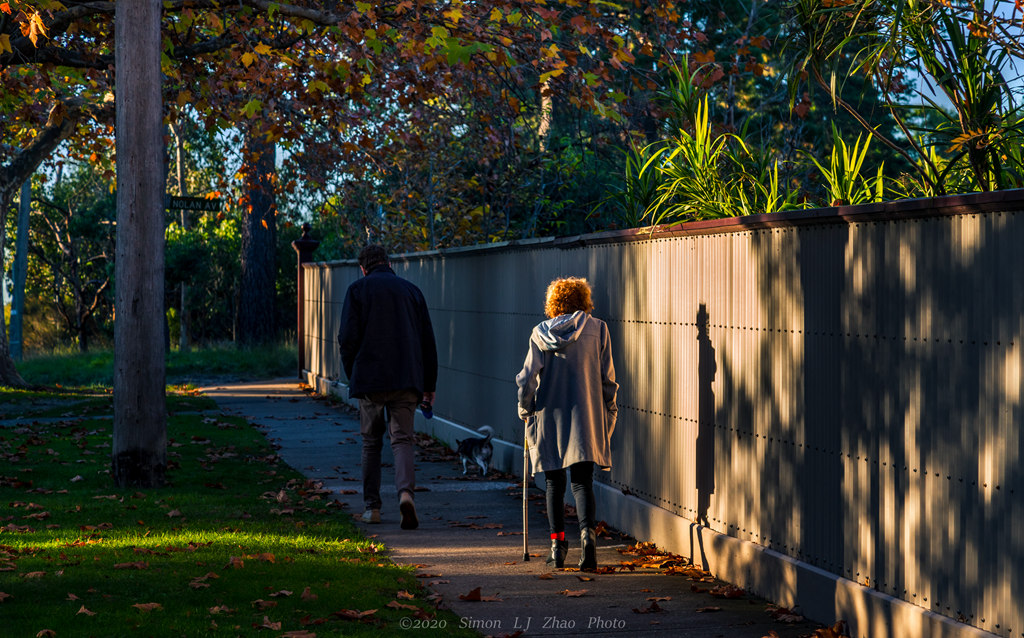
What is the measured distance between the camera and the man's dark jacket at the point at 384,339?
9.44 metres

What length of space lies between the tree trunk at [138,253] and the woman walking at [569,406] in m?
4.43

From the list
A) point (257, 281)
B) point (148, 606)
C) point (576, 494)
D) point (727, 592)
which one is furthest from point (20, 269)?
point (727, 592)

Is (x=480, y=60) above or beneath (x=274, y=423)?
above

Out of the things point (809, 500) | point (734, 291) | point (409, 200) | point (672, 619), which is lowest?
point (672, 619)

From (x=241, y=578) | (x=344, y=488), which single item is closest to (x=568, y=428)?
(x=241, y=578)

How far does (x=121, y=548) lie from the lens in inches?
318

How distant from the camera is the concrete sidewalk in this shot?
20.7 feet

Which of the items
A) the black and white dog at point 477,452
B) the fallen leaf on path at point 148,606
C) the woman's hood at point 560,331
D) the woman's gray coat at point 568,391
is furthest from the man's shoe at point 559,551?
the black and white dog at point 477,452

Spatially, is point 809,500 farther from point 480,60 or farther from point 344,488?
point 480,60

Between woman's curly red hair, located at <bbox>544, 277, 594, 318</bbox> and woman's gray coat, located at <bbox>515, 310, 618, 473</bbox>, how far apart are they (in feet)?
0.22

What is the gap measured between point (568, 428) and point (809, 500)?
1.68 m

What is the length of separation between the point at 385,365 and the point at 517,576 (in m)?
2.50

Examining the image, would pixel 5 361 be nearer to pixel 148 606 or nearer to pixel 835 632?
pixel 148 606

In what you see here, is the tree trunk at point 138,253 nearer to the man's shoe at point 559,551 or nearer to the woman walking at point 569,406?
the woman walking at point 569,406
